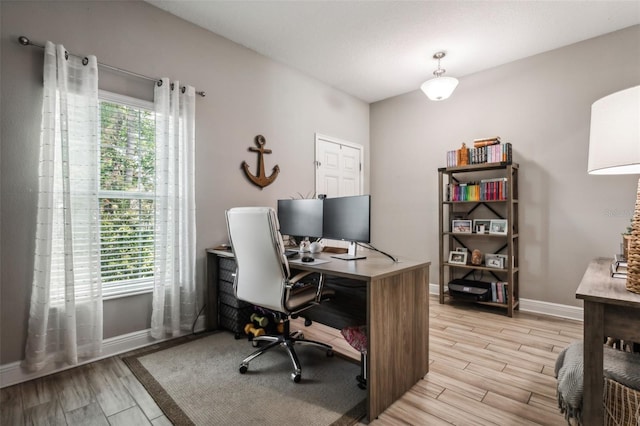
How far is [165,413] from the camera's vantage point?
1.66 meters

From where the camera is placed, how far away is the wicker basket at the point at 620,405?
1109mm

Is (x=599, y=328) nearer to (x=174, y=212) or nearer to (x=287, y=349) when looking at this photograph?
(x=287, y=349)

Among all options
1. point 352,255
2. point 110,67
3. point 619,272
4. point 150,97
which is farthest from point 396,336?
point 110,67

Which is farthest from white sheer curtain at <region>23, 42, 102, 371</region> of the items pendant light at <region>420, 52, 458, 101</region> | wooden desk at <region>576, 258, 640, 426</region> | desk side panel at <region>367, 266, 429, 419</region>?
pendant light at <region>420, 52, 458, 101</region>

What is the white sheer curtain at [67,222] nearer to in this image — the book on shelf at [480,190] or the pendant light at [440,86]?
the pendant light at [440,86]

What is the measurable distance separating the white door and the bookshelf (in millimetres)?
1235

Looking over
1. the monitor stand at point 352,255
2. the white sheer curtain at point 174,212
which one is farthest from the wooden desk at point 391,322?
the white sheer curtain at point 174,212

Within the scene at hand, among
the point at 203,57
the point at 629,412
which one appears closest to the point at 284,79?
the point at 203,57

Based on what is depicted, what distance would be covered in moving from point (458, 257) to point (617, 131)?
8.98ft

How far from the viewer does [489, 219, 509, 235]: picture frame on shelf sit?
3.35 meters

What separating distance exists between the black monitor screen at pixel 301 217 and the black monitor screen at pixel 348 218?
0.09 meters

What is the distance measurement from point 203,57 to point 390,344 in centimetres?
284

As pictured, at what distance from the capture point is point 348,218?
2.27 m

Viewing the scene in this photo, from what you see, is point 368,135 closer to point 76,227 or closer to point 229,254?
point 229,254
